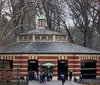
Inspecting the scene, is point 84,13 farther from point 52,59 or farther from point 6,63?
point 6,63

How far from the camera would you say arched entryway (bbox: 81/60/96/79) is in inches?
2252

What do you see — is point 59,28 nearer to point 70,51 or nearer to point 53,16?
point 53,16

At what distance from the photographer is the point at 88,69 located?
187 feet

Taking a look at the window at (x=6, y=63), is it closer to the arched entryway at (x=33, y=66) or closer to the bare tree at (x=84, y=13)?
the arched entryway at (x=33, y=66)

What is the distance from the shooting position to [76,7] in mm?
66750

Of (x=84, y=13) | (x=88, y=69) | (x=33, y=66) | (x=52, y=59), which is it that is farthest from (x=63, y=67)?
(x=84, y=13)

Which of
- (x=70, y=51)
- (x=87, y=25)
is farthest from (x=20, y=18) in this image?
(x=70, y=51)

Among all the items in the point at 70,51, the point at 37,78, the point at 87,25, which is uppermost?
the point at 87,25

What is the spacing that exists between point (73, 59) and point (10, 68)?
9514 mm

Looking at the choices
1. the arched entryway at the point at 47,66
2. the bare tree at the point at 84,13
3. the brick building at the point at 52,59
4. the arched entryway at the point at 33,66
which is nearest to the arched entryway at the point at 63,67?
the brick building at the point at 52,59

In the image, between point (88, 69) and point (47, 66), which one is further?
point (88, 69)

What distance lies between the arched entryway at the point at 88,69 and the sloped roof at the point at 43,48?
169cm

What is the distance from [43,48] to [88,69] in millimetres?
7521

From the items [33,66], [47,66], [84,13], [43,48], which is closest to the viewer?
[47,66]
